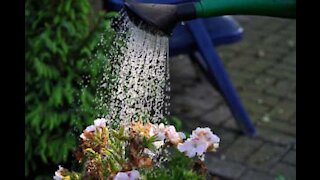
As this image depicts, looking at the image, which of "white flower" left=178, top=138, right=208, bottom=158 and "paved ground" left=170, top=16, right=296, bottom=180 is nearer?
"white flower" left=178, top=138, right=208, bottom=158

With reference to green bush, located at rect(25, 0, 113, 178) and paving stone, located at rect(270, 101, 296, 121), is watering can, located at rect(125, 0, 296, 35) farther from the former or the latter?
paving stone, located at rect(270, 101, 296, 121)

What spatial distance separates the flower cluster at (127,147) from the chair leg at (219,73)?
1.71m

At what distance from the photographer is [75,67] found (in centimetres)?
284

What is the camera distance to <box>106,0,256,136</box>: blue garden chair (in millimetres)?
3363

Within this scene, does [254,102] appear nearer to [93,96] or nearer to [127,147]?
[93,96]

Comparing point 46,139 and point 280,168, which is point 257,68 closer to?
point 280,168

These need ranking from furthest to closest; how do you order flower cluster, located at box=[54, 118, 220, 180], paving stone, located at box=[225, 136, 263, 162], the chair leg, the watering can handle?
1. paving stone, located at box=[225, 136, 263, 162]
2. the chair leg
3. flower cluster, located at box=[54, 118, 220, 180]
4. the watering can handle

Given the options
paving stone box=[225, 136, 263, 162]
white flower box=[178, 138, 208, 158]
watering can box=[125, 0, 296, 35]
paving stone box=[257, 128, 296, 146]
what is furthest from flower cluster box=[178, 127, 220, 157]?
paving stone box=[257, 128, 296, 146]

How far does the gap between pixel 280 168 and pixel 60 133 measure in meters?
1.28

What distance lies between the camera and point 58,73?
2.82 m

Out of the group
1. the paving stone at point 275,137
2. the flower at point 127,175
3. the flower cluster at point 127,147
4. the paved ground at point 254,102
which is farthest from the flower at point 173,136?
the paving stone at point 275,137

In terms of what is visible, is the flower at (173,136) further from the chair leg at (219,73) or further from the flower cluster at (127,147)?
the chair leg at (219,73)

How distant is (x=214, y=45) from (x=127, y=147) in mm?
2022
